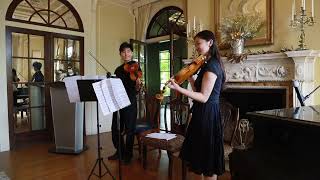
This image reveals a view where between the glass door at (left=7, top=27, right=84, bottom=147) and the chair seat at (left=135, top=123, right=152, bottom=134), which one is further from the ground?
the glass door at (left=7, top=27, right=84, bottom=147)

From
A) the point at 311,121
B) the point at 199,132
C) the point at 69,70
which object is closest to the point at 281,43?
the point at 199,132

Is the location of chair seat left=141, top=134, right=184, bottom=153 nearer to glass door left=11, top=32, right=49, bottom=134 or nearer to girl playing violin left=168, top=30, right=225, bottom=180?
girl playing violin left=168, top=30, right=225, bottom=180

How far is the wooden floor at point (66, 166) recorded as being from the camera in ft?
9.43

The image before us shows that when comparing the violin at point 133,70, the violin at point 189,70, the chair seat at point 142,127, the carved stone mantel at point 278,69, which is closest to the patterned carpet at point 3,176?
the chair seat at point 142,127

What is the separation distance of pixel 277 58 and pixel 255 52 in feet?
1.12

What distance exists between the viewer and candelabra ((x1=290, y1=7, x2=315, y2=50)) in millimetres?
2963

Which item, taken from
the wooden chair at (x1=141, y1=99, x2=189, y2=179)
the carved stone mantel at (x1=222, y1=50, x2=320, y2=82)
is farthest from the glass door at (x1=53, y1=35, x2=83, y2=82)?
the carved stone mantel at (x1=222, y1=50, x2=320, y2=82)

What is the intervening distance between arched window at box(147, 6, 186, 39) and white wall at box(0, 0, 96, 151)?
52.3 inches

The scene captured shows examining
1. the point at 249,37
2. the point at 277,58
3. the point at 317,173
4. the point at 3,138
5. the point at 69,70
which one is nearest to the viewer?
the point at 317,173

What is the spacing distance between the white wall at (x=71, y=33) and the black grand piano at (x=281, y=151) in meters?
3.77

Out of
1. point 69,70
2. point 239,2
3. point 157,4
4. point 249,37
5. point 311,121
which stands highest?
point 157,4

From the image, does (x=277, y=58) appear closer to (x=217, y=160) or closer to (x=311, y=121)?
(x=217, y=160)

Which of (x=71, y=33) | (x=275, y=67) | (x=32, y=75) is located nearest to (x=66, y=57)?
(x=71, y=33)

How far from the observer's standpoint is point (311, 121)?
114 cm
